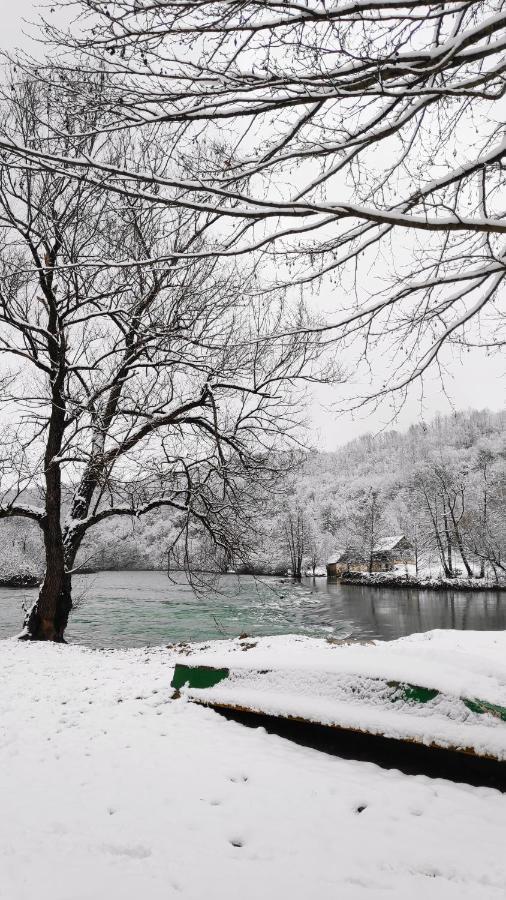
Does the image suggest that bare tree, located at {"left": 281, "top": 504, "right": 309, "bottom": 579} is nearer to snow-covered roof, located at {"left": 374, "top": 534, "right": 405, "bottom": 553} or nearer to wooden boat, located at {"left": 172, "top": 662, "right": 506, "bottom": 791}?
snow-covered roof, located at {"left": 374, "top": 534, "right": 405, "bottom": 553}

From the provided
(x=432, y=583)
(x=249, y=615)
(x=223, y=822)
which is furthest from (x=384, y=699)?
(x=432, y=583)

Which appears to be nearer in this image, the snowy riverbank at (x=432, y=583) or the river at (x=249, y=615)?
the river at (x=249, y=615)

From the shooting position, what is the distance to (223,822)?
2488mm

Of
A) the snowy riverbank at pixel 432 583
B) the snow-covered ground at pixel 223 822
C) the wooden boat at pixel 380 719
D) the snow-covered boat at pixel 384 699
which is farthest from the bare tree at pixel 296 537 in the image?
the snow-covered ground at pixel 223 822

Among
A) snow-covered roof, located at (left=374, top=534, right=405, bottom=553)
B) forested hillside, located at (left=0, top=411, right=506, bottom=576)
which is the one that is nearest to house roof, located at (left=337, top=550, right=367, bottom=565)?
forested hillside, located at (left=0, top=411, right=506, bottom=576)

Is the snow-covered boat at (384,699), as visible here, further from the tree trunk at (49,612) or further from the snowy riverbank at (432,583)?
the snowy riverbank at (432,583)

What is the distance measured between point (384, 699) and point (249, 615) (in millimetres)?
19094

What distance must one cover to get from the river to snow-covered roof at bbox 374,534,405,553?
70.9ft

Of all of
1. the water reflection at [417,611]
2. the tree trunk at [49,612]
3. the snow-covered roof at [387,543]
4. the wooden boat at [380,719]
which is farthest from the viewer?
the snow-covered roof at [387,543]

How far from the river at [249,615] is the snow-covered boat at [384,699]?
666 centimetres

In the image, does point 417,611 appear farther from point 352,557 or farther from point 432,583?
point 352,557

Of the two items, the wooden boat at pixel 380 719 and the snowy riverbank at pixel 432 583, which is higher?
the wooden boat at pixel 380 719

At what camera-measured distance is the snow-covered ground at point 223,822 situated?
2.01 m

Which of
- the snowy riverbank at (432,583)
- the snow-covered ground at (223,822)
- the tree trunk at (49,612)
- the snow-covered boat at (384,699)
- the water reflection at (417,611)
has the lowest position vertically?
the snowy riverbank at (432,583)
